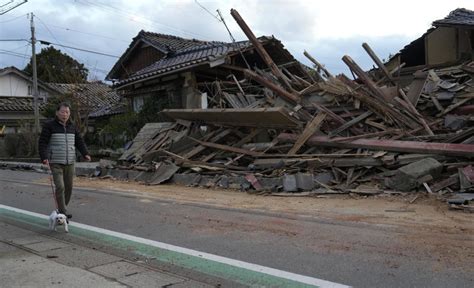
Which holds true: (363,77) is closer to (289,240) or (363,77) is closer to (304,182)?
(304,182)

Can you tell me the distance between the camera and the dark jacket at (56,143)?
714 cm

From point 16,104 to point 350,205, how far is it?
32.5 meters

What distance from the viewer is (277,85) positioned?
13.8m

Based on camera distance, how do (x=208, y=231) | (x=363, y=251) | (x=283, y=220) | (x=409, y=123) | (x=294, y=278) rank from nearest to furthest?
1. (x=294, y=278)
2. (x=363, y=251)
3. (x=208, y=231)
4. (x=283, y=220)
5. (x=409, y=123)

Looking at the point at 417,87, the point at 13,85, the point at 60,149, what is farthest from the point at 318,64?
the point at 13,85

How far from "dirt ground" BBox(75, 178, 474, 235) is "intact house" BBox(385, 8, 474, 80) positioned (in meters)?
7.99

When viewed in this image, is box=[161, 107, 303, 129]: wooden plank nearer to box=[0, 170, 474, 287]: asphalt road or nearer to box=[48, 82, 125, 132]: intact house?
box=[0, 170, 474, 287]: asphalt road

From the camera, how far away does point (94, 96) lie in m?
32.3

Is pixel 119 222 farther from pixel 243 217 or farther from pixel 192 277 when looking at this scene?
pixel 192 277

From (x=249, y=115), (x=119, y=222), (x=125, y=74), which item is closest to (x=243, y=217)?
(x=119, y=222)

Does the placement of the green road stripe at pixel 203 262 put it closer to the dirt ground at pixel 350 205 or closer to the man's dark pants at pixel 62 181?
the man's dark pants at pixel 62 181

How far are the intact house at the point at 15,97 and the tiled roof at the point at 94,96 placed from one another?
1.95 meters

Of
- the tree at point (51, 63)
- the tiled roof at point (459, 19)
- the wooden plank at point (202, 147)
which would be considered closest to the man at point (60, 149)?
the wooden plank at point (202, 147)

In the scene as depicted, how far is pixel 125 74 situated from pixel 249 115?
1768 cm
